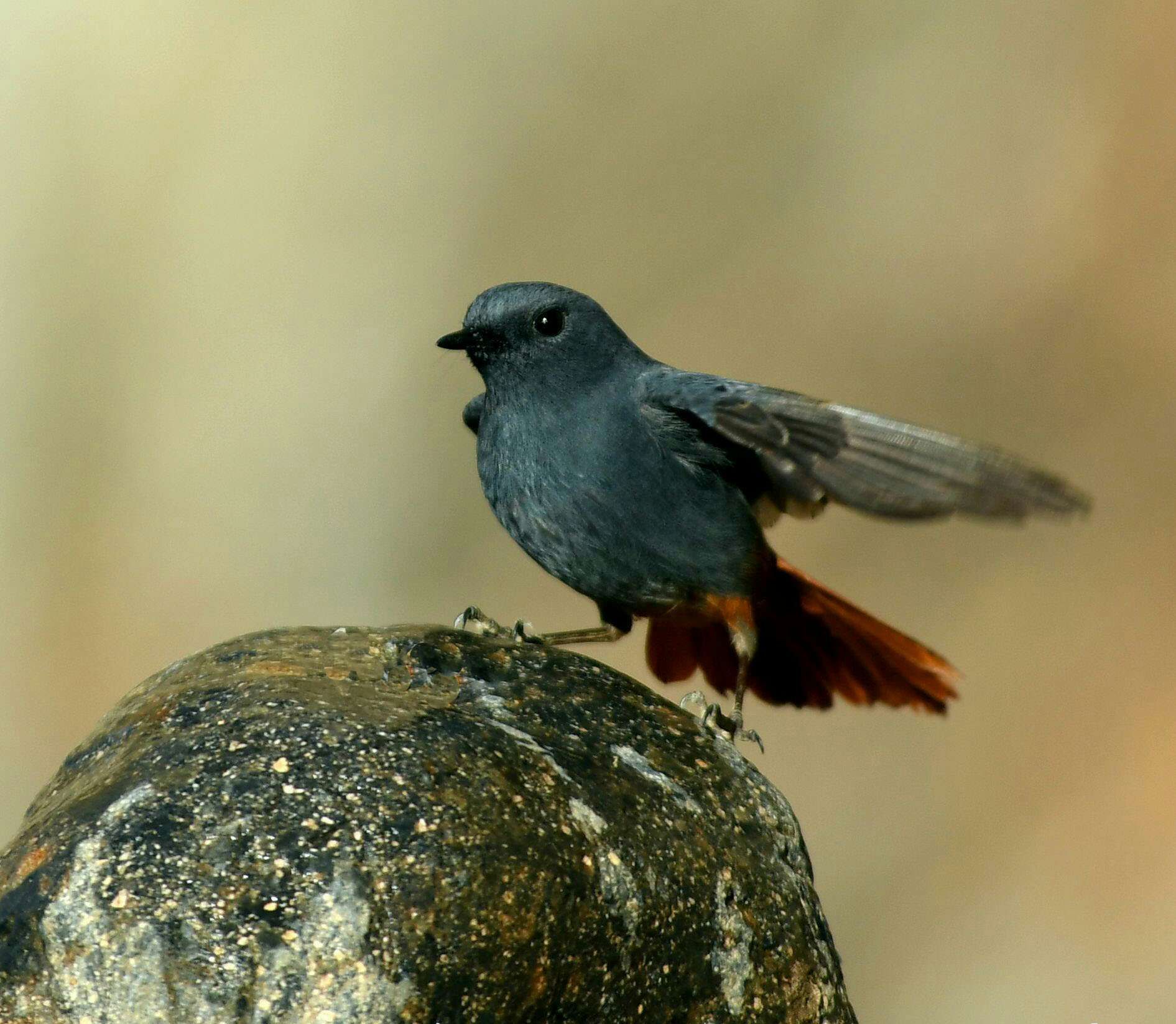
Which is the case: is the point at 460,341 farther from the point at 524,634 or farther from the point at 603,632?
the point at 603,632

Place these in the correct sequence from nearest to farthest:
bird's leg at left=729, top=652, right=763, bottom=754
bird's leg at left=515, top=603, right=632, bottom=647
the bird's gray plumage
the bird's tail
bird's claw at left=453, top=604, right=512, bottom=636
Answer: the bird's gray plumage
bird's leg at left=729, top=652, right=763, bottom=754
bird's claw at left=453, top=604, right=512, bottom=636
bird's leg at left=515, top=603, right=632, bottom=647
the bird's tail

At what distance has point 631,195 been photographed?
8.19 meters

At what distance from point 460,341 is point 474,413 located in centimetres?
70

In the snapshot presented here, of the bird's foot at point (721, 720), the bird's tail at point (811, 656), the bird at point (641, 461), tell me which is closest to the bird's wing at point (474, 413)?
the bird at point (641, 461)

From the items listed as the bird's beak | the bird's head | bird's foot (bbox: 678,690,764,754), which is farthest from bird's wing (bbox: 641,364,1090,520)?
bird's foot (bbox: 678,690,764,754)

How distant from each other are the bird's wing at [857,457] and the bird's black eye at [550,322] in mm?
348

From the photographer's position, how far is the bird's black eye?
4688mm

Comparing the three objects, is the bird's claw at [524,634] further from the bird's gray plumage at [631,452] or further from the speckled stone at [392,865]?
the speckled stone at [392,865]

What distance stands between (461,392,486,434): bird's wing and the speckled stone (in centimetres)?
156

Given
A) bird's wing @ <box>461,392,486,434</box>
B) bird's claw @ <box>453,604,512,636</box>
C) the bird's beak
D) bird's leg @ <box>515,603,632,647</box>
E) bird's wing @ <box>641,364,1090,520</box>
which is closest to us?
bird's wing @ <box>641,364,1090,520</box>

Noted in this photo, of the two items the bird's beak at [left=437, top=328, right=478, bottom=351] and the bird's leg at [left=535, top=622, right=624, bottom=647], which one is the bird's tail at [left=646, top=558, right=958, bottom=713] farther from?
the bird's beak at [left=437, top=328, right=478, bottom=351]

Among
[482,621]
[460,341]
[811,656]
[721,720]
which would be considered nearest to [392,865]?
[721,720]

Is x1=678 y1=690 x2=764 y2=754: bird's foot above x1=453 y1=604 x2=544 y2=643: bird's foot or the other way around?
the other way around

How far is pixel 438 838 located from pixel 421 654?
81 cm
